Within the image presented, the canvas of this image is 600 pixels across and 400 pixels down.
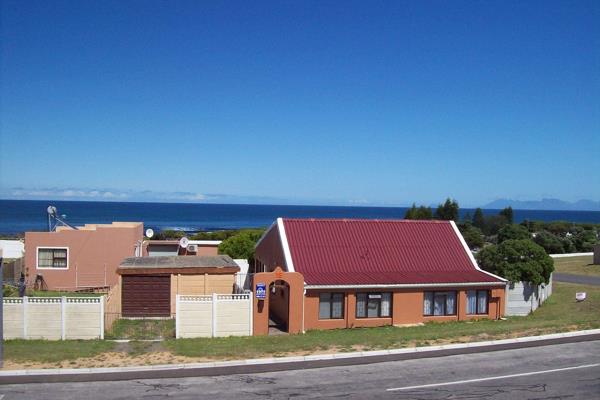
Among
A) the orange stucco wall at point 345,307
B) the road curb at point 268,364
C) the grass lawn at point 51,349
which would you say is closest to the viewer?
the road curb at point 268,364

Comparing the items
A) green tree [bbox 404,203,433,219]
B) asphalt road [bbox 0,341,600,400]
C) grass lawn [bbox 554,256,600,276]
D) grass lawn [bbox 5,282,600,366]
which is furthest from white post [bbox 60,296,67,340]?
green tree [bbox 404,203,433,219]

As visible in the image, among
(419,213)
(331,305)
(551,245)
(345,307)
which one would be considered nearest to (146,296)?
(331,305)

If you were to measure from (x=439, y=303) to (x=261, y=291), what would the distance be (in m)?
9.42

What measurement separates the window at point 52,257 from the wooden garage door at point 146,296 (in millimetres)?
9396

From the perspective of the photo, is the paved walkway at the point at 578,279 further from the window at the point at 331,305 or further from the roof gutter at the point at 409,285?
the window at the point at 331,305

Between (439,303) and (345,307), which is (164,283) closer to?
(345,307)

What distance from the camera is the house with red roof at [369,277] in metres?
25.0

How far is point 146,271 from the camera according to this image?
27.7 meters

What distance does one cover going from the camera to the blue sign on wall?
2239cm

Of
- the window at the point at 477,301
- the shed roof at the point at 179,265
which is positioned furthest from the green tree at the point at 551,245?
the shed roof at the point at 179,265

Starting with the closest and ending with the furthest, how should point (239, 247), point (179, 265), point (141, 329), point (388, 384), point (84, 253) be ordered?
point (388, 384) → point (141, 329) → point (179, 265) → point (84, 253) → point (239, 247)

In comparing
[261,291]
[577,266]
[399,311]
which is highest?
[261,291]

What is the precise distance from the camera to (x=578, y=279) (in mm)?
40750

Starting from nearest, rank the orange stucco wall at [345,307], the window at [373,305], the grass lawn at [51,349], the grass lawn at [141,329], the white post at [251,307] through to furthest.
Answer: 1. the grass lawn at [51,349]
2. the grass lawn at [141,329]
3. the white post at [251,307]
4. the orange stucco wall at [345,307]
5. the window at [373,305]
